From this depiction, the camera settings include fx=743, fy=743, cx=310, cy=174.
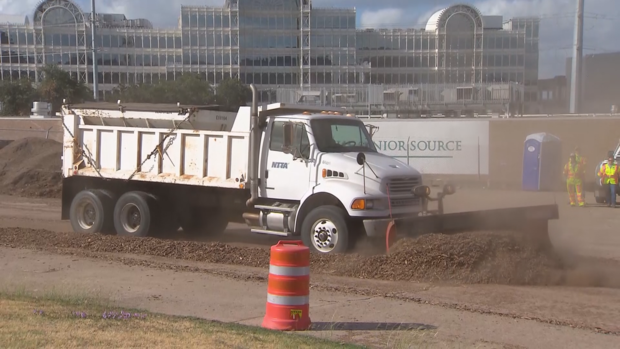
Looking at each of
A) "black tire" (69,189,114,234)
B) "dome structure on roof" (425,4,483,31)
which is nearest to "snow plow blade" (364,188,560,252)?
"black tire" (69,189,114,234)

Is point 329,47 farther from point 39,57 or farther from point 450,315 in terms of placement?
point 450,315

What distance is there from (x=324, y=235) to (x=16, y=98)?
6143 cm

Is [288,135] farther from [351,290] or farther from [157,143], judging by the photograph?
[351,290]

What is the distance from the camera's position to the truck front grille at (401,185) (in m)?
12.2

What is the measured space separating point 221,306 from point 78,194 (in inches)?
292

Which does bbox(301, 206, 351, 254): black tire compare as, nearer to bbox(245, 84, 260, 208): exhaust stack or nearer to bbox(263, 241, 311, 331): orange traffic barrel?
bbox(245, 84, 260, 208): exhaust stack

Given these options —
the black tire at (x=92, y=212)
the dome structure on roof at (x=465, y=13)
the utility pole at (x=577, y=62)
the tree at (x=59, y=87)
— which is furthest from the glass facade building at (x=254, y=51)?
the black tire at (x=92, y=212)

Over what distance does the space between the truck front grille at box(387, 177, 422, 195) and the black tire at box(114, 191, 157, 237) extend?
16.0 feet

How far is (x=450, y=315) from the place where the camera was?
28.0 ft

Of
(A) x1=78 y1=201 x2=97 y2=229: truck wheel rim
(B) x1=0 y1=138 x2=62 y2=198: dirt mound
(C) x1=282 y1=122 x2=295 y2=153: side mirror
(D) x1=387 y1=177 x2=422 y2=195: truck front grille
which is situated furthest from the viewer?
(B) x1=0 y1=138 x2=62 y2=198: dirt mound

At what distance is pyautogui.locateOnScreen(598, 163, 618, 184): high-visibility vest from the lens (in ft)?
70.3

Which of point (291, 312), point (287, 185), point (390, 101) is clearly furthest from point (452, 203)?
point (390, 101)

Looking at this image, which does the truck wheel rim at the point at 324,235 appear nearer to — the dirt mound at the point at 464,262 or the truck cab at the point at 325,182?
the truck cab at the point at 325,182

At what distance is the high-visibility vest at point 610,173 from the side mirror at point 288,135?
1251 cm
